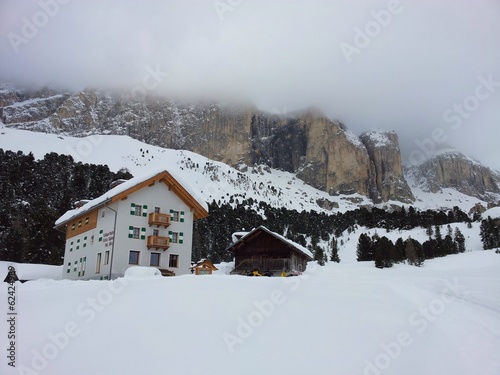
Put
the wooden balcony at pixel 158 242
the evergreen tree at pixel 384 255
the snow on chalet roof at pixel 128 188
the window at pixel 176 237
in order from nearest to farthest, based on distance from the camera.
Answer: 1. the snow on chalet roof at pixel 128 188
2. the wooden balcony at pixel 158 242
3. the window at pixel 176 237
4. the evergreen tree at pixel 384 255

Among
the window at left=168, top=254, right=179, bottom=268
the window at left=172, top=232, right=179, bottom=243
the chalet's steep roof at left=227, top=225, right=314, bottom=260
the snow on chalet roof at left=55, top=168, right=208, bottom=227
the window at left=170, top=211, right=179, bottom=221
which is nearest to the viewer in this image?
the snow on chalet roof at left=55, top=168, right=208, bottom=227

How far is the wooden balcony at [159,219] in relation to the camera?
35000mm

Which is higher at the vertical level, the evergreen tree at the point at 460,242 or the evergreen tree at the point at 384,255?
the evergreen tree at the point at 460,242

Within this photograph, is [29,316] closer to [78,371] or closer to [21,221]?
[78,371]

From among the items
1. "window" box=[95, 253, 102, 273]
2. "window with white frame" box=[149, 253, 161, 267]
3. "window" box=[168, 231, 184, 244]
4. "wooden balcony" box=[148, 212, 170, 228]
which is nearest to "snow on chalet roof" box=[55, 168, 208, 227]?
"wooden balcony" box=[148, 212, 170, 228]

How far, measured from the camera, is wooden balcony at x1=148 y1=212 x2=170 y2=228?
1378 inches

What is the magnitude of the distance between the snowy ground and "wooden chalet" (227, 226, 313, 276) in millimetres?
32838

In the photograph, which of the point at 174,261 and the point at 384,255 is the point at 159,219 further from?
the point at 384,255

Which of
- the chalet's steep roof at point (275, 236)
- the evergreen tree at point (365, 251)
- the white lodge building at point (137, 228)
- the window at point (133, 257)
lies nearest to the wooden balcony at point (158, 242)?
the white lodge building at point (137, 228)

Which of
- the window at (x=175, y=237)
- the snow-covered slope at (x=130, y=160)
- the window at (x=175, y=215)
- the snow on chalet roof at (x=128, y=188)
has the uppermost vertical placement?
the snow-covered slope at (x=130, y=160)

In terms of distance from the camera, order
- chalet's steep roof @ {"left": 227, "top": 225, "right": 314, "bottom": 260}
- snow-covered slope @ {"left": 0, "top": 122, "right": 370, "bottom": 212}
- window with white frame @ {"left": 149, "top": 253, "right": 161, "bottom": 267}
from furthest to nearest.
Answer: snow-covered slope @ {"left": 0, "top": 122, "right": 370, "bottom": 212}
chalet's steep roof @ {"left": 227, "top": 225, "right": 314, "bottom": 260}
window with white frame @ {"left": 149, "top": 253, "right": 161, "bottom": 267}

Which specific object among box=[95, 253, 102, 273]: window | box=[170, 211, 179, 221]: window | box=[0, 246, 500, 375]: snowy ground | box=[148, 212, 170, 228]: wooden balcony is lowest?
box=[0, 246, 500, 375]: snowy ground

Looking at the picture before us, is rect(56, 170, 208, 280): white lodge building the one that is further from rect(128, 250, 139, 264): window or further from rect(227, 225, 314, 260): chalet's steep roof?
rect(227, 225, 314, 260): chalet's steep roof

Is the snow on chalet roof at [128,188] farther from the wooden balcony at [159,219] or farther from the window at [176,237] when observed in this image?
the window at [176,237]
